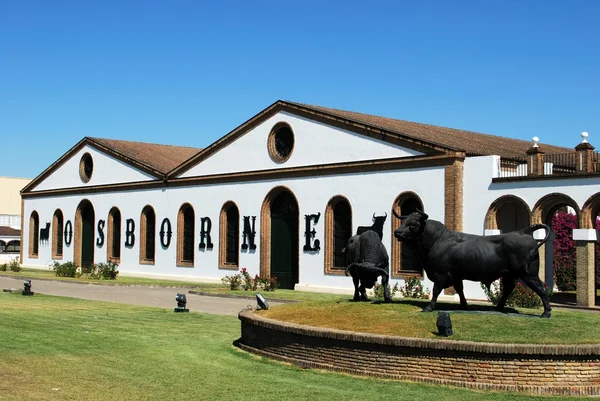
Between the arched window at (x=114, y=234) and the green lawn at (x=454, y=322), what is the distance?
111 ft

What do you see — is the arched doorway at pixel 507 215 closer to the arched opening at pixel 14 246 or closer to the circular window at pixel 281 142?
the circular window at pixel 281 142

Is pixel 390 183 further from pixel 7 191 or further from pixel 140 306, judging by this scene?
pixel 7 191

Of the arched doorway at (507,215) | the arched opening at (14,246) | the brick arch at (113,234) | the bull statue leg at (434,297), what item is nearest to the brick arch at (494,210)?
the arched doorway at (507,215)

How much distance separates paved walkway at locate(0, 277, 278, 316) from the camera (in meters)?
25.4

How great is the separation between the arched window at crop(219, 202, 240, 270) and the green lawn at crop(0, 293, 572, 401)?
20.1 metres

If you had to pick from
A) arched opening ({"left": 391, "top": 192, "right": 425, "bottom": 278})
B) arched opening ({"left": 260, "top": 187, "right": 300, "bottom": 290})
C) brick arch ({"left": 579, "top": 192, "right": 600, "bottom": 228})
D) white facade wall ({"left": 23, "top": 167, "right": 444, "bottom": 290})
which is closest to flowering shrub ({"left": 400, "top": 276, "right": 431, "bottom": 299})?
arched opening ({"left": 391, "top": 192, "right": 425, "bottom": 278})

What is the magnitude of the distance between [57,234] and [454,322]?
4579 centimetres

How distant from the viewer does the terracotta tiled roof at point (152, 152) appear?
47.3m

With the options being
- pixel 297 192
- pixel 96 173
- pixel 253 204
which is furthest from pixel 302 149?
pixel 96 173

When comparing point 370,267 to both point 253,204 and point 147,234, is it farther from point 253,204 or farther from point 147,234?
point 147,234

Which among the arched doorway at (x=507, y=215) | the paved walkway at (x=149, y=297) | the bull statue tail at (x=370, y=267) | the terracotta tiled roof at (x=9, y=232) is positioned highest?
the arched doorway at (x=507, y=215)

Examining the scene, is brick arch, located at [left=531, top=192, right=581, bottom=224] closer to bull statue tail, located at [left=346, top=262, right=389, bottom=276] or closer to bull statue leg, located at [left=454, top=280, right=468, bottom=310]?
bull statue tail, located at [left=346, top=262, right=389, bottom=276]

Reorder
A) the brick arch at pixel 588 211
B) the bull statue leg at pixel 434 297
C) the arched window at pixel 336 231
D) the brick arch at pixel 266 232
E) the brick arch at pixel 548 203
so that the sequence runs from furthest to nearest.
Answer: the brick arch at pixel 266 232
the arched window at pixel 336 231
the brick arch at pixel 548 203
the brick arch at pixel 588 211
the bull statue leg at pixel 434 297

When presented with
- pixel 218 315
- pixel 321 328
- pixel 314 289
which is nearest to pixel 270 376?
pixel 321 328
